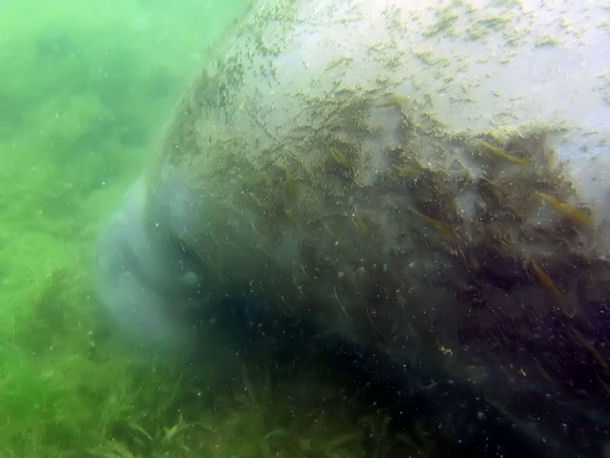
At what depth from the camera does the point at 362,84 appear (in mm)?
2105

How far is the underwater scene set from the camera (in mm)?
1778

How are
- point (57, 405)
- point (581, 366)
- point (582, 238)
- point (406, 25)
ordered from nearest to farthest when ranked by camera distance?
point (582, 238)
point (581, 366)
point (406, 25)
point (57, 405)

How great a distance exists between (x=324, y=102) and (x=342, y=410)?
1862 mm

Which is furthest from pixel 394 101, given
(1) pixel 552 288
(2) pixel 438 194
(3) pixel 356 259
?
(1) pixel 552 288

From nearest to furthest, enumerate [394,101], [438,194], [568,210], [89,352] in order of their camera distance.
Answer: [568,210]
[438,194]
[394,101]
[89,352]

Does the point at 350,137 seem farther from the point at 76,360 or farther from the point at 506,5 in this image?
the point at 76,360

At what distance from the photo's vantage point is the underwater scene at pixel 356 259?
1.78 meters

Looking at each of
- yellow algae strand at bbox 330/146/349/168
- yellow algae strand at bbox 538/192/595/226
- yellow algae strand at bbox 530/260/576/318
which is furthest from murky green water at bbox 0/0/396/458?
yellow algae strand at bbox 538/192/595/226

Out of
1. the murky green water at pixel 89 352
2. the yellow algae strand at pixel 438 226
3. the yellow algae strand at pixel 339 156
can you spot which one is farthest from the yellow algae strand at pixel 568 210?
the murky green water at pixel 89 352

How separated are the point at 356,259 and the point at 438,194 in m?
0.50

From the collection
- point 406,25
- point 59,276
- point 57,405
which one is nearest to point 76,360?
point 57,405

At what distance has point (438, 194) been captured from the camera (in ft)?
6.24

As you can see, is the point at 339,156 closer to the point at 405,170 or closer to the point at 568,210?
the point at 405,170

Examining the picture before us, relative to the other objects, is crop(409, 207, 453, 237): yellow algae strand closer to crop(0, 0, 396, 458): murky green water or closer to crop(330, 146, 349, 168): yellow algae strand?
crop(330, 146, 349, 168): yellow algae strand
